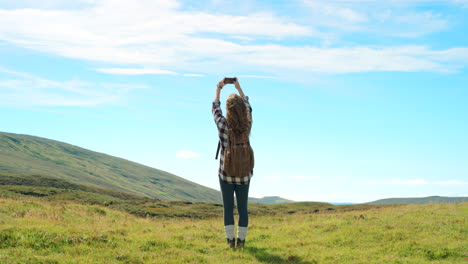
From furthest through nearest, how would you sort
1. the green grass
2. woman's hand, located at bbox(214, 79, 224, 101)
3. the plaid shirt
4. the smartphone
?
the green grass, the smartphone, woman's hand, located at bbox(214, 79, 224, 101), the plaid shirt

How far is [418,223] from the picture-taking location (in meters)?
15.5

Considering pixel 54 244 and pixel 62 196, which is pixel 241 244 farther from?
pixel 62 196

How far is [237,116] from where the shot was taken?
10508 millimetres

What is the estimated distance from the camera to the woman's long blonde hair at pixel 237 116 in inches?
414

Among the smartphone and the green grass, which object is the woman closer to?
the smartphone

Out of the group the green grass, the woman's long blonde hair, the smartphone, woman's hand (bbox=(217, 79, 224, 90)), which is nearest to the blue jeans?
the woman's long blonde hair

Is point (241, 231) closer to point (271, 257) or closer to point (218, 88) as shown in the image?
point (271, 257)

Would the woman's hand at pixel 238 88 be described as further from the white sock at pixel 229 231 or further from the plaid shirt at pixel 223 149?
the white sock at pixel 229 231

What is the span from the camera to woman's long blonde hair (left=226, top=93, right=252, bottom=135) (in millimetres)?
10508

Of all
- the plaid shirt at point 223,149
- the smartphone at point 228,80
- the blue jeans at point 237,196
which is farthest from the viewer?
the smartphone at point 228,80

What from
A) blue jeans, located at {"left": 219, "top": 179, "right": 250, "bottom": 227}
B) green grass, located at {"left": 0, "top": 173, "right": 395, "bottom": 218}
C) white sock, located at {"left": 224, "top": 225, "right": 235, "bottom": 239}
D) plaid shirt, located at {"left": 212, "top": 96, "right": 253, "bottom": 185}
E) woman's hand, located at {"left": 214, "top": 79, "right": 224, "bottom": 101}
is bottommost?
green grass, located at {"left": 0, "top": 173, "right": 395, "bottom": 218}

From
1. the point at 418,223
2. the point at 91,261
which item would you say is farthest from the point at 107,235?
the point at 418,223

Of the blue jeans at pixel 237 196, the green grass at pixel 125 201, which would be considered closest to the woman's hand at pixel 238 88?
the blue jeans at pixel 237 196

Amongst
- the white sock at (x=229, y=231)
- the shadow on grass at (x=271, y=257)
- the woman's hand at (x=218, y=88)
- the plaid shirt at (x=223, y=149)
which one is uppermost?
the woman's hand at (x=218, y=88)
